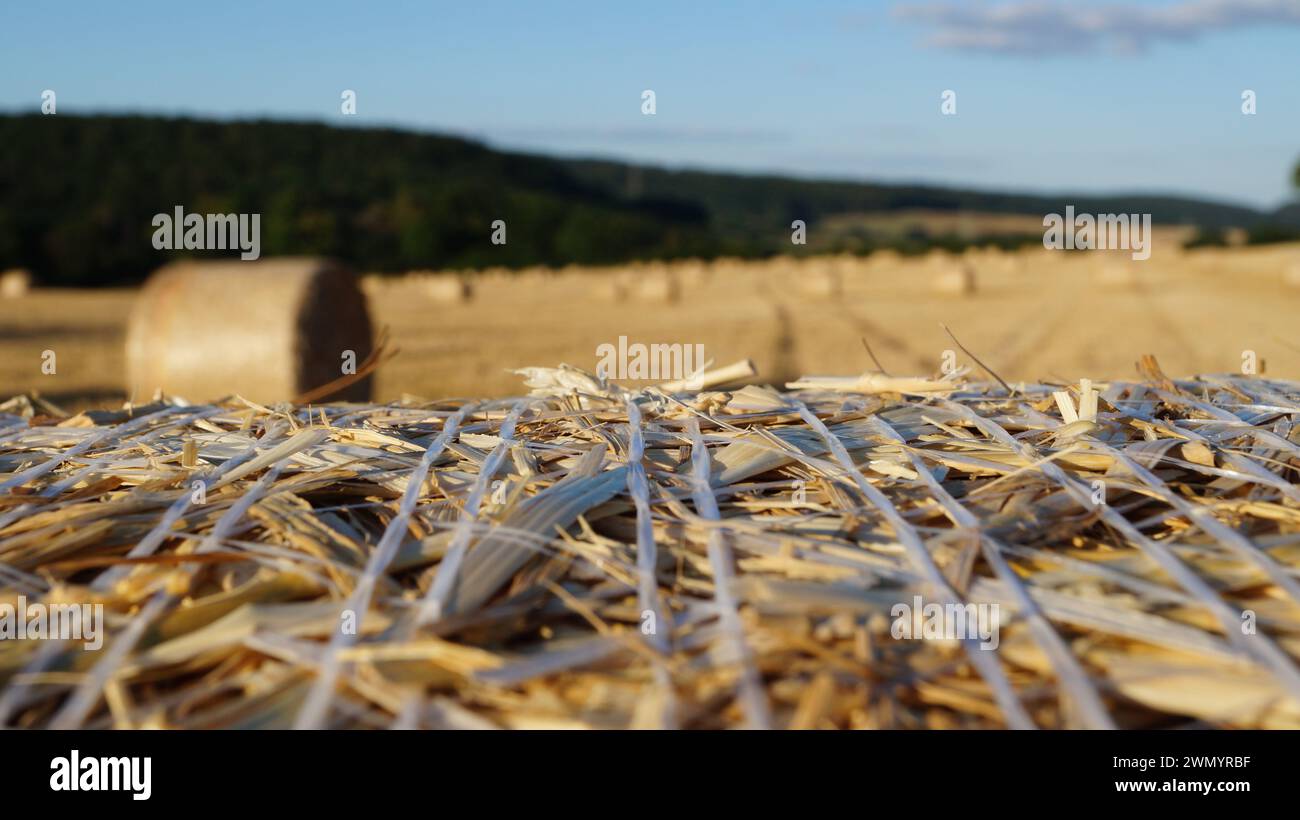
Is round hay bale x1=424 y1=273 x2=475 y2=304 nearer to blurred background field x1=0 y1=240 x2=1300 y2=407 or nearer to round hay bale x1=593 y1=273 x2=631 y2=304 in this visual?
blurred background field x1=0 y1=240 x2=1300 y2=407

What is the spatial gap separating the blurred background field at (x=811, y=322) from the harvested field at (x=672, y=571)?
4.80m

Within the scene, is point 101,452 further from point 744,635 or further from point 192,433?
point 744,635

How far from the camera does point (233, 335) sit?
10242mm

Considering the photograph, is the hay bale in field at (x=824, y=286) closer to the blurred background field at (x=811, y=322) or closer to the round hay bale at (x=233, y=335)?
the blurred background field at (x=811, y=322)

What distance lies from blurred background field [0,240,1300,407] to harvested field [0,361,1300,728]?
189 inches

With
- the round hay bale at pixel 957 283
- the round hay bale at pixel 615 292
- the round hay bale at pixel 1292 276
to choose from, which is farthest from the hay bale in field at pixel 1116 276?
the round hay bale at pixel 615 292

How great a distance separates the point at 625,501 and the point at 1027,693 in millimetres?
783

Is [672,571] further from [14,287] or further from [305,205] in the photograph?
[305,205]

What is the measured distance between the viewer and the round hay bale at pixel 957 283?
2764 centimetres

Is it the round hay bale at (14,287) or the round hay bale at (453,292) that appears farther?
the round hay bale at (14,287)

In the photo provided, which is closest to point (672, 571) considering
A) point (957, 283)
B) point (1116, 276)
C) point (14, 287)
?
point (957, 283)

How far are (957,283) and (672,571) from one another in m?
27.3

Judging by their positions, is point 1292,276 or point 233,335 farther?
point 1292,276

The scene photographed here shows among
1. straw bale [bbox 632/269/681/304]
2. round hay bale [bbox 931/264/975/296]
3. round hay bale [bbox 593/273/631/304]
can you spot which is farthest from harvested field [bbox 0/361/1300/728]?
round hay bale [bbox 593/273/631/304]
